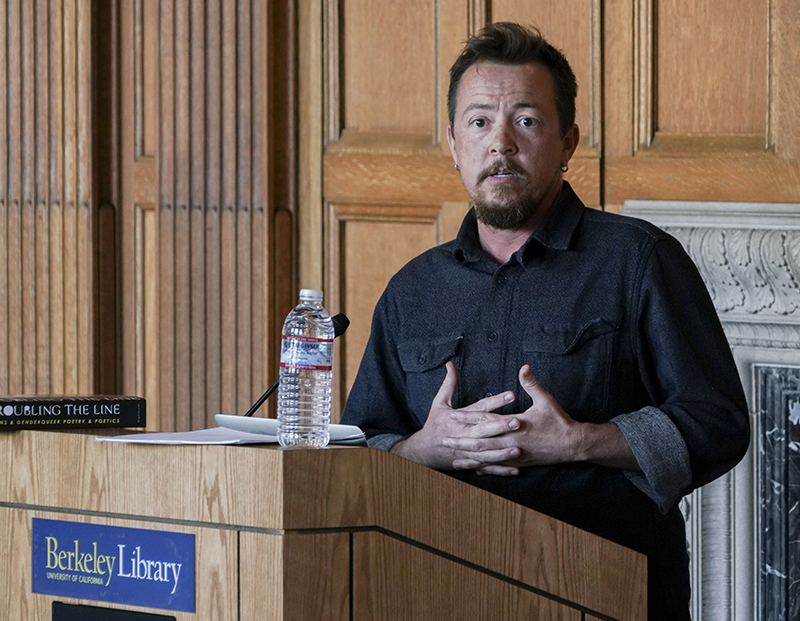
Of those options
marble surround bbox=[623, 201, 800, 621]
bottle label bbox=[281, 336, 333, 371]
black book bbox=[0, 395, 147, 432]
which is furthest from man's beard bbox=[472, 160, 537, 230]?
marble surround bbox=[623, 201, 800, 621]

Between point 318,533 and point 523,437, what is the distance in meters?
0.51

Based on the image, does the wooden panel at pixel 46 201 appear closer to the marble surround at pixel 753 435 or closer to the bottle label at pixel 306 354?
the marble surround at pixel 753 435

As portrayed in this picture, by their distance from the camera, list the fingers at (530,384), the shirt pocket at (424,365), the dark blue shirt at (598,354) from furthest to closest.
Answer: the shirt pocket at (424,365)
the dark blue shirt at (598,354)
the fingers at (530,384)

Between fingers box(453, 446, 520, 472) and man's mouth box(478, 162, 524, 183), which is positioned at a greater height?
man's mouth box(478, 162, 524, 183)

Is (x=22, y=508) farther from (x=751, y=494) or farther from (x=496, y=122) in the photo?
(x=751, y=494)

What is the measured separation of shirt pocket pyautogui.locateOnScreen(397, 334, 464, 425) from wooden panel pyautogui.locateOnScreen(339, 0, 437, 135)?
131 cm

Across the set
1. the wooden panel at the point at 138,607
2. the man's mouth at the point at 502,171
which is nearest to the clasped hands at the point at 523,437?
the man's mouth at the point at 502,171

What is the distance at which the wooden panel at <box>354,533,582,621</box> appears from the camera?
4.52 ft

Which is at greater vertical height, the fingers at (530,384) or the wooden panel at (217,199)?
the wooden panel at (217,199)

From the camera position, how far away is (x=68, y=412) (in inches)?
64.1

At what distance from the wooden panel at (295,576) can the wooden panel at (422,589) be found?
2 centimetres

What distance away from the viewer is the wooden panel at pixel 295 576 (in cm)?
132

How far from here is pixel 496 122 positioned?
2.04 meters

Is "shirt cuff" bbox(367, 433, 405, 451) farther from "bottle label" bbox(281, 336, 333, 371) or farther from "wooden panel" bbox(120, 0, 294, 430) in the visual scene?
"wooden panel" bbox(120, 0, 294, 430)
